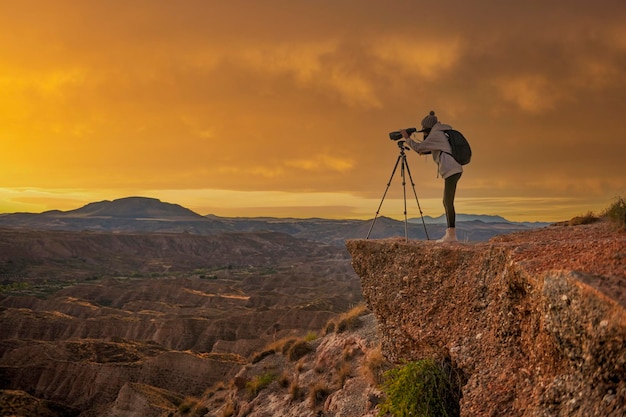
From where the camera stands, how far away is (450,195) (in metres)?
7.85

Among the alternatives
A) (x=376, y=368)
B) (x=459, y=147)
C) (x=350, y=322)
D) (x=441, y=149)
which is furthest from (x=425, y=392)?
(x=350, y=322)

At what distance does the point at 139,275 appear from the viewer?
108 metres

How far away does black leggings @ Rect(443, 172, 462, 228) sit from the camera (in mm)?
7754

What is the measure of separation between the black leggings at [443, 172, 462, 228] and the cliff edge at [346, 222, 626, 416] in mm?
619

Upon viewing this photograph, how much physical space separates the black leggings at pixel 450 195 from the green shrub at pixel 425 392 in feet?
8.27

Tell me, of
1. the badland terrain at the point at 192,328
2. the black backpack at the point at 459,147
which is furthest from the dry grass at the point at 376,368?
the black backpack at the point at 459,147

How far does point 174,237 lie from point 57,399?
4603 inches

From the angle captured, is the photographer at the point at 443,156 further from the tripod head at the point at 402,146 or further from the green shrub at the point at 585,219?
the green shrub at the point at 585,219

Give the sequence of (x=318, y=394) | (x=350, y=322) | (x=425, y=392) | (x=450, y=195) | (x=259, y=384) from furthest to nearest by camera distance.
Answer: (x=350, y=322) < (x=259, y=384) < (x=318, y=394) < (x=450, y=195) < (x=425, y=392)

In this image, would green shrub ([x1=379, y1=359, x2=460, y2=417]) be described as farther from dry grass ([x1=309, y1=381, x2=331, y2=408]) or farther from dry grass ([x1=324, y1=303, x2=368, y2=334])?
dry grass ([x1=324, y1=303, x2=368, y2=334])

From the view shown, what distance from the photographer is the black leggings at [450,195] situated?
7754 mm

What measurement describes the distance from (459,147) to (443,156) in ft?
1.11

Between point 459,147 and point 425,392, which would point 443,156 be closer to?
point 459,147

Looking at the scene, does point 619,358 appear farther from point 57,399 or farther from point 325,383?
point 57,399
